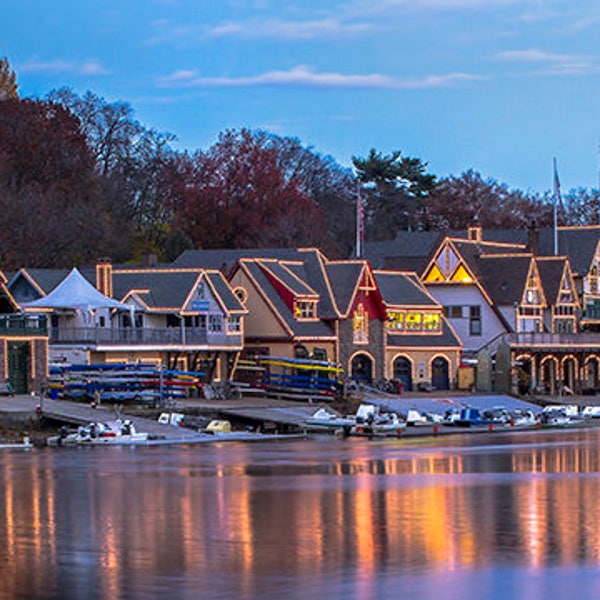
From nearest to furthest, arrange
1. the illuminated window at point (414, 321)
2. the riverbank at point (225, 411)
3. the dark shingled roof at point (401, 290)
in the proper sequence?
the riverbank at point (225, 411)
the dark shingled roof at point (401, 290)
the illuminated window at point (414, 321)

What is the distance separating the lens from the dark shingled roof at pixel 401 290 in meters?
98.4

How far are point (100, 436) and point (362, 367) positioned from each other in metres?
34.1

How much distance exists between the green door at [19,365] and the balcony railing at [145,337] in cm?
629

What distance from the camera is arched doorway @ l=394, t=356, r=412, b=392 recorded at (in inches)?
3809

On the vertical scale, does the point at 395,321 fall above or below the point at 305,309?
below

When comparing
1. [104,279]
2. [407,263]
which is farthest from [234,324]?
[407,263]

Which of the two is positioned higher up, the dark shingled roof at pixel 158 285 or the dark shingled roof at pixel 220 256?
the dark shingled roof at pixel 220 256

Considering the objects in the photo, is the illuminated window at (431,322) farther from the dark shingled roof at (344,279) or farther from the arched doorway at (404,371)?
the dark shingled roof at (344,279)

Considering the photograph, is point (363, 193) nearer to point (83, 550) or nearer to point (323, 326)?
point (323, 326)

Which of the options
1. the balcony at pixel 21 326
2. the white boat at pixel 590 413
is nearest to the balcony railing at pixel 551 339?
the white boat at pixel 590 413

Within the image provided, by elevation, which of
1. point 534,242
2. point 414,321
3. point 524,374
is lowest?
point 524,374

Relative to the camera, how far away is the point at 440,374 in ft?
326

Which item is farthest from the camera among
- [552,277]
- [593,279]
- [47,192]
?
[593,279]

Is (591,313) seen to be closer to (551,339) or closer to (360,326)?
(551,339)
